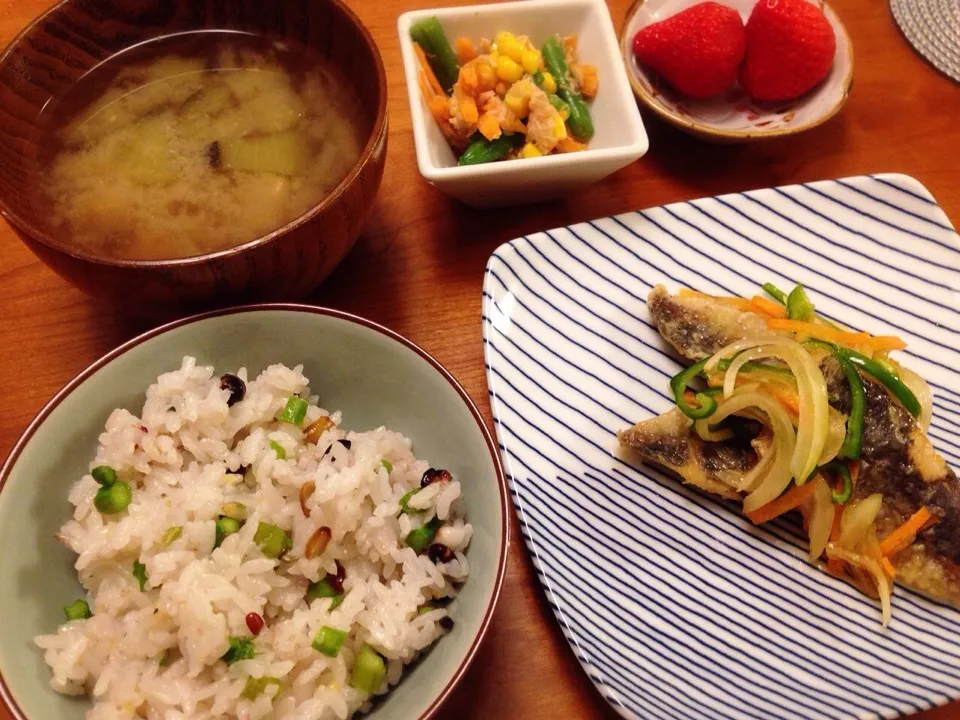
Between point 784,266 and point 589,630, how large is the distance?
37.2 inches

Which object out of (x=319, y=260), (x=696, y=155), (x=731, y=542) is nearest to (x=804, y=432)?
(x=731, y=542)

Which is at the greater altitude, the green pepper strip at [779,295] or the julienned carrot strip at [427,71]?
the julienned carrot strip at [427,71]

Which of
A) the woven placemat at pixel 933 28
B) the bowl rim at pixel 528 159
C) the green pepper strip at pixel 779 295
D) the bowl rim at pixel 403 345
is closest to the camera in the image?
the bowl rim at pixel 403 345

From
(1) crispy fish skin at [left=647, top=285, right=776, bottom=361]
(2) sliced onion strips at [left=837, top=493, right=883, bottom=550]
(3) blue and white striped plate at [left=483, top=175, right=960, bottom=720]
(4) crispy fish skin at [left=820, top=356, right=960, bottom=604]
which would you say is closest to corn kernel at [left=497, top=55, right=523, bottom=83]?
(3) blue and white striped plate at [left=483, top=175, right=960, bottom=720]

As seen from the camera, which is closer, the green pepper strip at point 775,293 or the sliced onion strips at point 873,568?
the sliced onion strips at point 873,568

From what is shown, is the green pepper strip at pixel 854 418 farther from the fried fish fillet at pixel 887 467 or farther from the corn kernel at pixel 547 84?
the corn kernel at pixel 547 84

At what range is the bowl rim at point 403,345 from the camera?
97 cm

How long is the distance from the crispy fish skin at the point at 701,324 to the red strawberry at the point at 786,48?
2.19ft

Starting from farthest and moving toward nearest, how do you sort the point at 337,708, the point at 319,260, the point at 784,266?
the point at 784,266 → the point at 319,260 → the point at 337,708

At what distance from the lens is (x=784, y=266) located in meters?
1.72

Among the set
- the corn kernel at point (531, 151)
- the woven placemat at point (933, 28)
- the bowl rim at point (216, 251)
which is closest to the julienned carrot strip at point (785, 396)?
the corn kernel at point (531, 151)

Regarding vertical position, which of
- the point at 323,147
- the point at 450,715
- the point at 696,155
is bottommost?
the point at 450,715

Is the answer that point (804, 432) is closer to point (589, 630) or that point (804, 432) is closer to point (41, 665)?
point (589, 630)

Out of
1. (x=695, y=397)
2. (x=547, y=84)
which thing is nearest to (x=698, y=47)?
(x=547, y=84)
